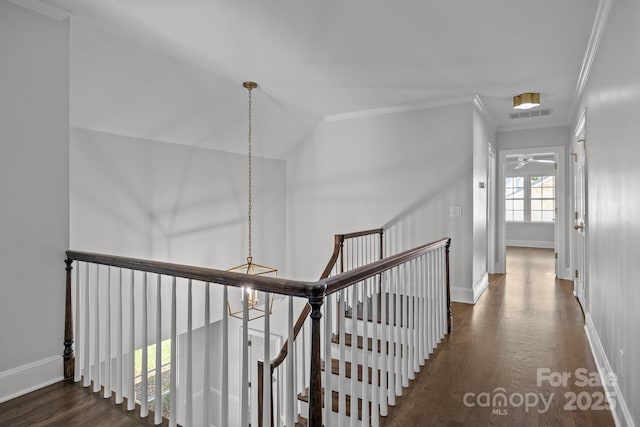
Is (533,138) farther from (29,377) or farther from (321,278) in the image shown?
(29,377)

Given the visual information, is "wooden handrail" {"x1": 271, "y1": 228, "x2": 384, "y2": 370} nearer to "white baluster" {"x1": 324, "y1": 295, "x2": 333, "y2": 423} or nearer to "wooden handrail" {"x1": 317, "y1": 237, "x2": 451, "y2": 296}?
"wooden handrail" {"x1": 317, "y1": 237, "x2": 451, "y2": 296}

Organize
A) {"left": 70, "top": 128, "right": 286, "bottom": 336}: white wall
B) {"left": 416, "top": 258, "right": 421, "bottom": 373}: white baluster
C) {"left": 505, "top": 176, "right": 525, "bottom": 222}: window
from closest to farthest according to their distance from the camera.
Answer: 1. {"left": 416, "top": 258, "right": 421, "bottom": 373}: white baluster
2. {"left": 70, "top": 128, "right": 286, "bottom": 336}: white wall
3. {"left": 505, "top": 176, "right": 525, "bottom": 222}: window

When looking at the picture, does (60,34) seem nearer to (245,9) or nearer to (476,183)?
(245,9)

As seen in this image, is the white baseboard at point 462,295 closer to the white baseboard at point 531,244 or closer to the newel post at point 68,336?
the newel post at point 68,336

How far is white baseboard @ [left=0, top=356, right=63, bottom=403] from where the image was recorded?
7.63ft

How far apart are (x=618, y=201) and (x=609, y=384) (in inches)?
46.4

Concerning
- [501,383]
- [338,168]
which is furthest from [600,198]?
[338,168]

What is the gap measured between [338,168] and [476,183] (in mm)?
1910

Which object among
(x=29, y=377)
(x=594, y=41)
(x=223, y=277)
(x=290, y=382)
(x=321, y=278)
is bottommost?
(x=29, y=377)

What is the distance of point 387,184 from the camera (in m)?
5.18

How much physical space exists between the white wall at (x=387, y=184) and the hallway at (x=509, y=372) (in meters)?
0.81

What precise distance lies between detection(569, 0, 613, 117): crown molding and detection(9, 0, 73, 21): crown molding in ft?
11.8

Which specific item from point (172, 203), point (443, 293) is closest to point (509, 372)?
point (443, 293)

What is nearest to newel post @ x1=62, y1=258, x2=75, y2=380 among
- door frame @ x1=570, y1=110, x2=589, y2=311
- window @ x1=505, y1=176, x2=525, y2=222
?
door frame @ x1=570, y1=110, x2=589, y2=311
